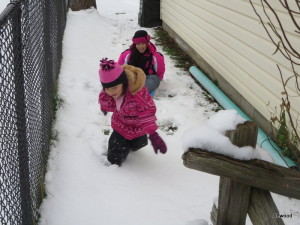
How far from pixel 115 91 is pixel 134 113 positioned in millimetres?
319

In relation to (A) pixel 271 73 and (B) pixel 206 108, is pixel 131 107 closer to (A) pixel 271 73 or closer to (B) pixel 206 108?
(A) pixel 271 73

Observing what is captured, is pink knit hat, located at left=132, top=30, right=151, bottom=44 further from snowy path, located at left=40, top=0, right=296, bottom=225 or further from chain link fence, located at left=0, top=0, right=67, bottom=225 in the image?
chain link fence, located at left=0, top=0, right=67, bottom=225

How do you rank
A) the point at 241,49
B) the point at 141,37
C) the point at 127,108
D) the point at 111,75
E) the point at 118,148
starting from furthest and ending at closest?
1. the point at 141,37
2. the point at 241,49
3. the point at 118,148
4. the point at 127,108
5. the point at 111,75

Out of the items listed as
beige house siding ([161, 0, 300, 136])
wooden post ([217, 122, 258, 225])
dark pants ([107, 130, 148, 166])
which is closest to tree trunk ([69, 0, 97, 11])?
beige house siding ([161, 0, 300, 136])

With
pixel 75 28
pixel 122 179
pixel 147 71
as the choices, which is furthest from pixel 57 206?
pixel 75 28

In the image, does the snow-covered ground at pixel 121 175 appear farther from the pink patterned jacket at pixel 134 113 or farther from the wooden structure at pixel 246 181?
the pink patterned jacket at pixel 134 113


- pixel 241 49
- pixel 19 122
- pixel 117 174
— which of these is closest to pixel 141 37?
pixel 241 49

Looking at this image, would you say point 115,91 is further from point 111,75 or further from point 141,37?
point 141,37

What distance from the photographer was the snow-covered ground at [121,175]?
3027mm

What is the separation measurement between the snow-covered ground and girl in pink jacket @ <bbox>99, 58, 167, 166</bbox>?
8.2 inches

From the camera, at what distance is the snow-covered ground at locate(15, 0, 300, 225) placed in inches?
119

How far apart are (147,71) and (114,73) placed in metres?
2.51

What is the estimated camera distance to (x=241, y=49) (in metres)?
4.92

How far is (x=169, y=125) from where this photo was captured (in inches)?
189
